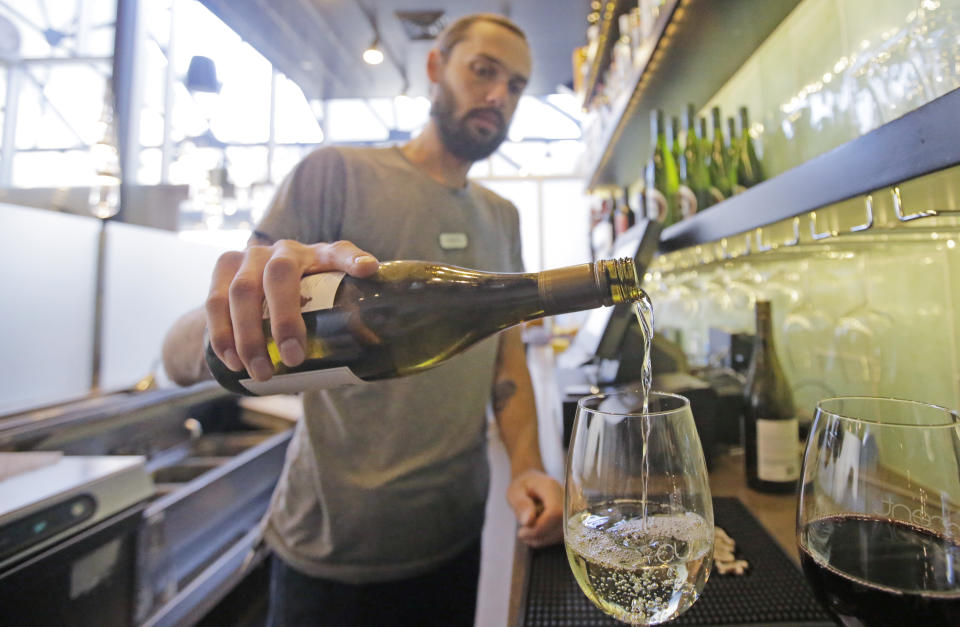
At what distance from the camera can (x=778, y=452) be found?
842 millimetres

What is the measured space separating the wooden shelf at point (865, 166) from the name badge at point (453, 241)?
51 centimetres

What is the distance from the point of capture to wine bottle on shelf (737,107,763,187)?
1.32 metres

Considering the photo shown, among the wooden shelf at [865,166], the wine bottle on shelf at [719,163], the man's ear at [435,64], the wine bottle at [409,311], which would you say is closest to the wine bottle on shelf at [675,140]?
the wine bottle on shelf at [719,163]

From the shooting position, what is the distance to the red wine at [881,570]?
33 centimetres

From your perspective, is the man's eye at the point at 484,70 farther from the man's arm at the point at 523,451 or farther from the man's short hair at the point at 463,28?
the man's arm at the point at 523,451

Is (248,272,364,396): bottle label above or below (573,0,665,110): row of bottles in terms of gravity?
below

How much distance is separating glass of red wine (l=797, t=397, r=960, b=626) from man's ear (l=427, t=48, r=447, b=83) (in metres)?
1.10

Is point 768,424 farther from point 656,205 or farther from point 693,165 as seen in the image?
point 693,165

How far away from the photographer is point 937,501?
0.34m

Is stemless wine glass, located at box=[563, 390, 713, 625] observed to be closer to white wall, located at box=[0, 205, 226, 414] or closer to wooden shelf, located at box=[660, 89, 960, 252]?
wooden shelf, located at box=[660, 89, 960, 252]

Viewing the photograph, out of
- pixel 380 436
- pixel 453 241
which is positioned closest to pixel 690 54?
pixel 453 241

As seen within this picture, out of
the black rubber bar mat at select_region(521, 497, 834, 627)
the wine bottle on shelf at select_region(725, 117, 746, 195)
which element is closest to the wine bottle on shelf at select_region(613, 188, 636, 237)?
the wine bottle on shelf at select_region(725, 117, 746, 195)

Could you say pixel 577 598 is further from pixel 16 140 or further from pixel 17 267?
pixel 16 140

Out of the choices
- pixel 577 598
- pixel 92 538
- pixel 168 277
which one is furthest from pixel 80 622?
pixel 168 277
